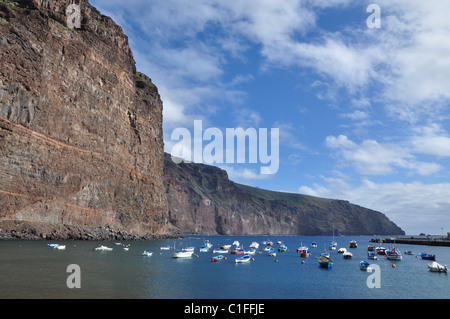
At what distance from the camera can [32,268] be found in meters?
38.4

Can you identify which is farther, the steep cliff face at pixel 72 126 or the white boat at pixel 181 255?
the steep cliff face at pixel 72 126

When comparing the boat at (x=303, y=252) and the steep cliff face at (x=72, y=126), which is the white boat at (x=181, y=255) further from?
the steep cliff face at (x=72, y=126)

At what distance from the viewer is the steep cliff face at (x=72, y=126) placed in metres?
78.1

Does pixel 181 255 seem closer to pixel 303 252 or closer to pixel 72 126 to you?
pixel 303 252

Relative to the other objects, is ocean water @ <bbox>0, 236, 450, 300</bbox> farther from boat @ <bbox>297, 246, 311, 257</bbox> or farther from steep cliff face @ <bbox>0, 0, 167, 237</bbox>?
steep cliff face @ <bbox>0, 0, 167, 237</bbox>

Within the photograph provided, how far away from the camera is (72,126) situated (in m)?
95.1

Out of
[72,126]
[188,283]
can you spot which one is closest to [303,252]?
[188,283]

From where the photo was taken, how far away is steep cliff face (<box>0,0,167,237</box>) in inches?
3076

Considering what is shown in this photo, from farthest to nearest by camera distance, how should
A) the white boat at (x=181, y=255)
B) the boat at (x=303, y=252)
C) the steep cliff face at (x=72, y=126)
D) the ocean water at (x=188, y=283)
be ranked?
the steep cliff face at (x=72, y=126) → the boat at (x=303, y=252) → the white boat at (x=181, y=255) → the ocean water at (x=188, y=283)

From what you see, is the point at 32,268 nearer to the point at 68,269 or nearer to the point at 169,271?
the point at 68,269

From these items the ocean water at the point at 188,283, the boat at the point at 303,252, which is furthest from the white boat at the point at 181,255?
the boat at the point at 303,252
